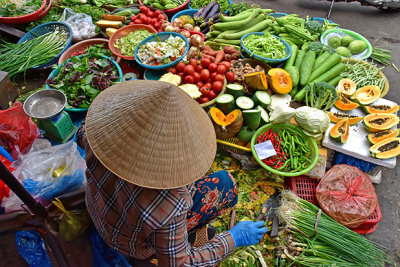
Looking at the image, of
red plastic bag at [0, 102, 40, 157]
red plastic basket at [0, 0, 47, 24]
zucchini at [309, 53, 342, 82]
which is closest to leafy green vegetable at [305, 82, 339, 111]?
zucchini at [309, 53, 342, 82]

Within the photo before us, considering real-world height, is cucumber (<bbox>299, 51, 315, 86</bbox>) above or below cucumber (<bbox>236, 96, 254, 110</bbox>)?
above

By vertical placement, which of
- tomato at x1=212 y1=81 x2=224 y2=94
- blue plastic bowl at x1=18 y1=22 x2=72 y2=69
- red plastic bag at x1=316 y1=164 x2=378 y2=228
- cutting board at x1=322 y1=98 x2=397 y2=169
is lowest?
red plastic bag at x1=316 y1=164 x2=378 y2=228

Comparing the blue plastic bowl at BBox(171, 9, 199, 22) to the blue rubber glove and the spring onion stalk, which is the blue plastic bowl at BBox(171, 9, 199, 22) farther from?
the blue rubber glove

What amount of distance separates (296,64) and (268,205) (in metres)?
2.23

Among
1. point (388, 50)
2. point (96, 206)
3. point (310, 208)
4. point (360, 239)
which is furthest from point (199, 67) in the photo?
point (388, 50)

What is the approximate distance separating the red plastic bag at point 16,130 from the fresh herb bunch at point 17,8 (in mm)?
2569

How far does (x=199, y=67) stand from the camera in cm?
362

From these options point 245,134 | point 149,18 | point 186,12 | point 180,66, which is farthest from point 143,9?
point 245,134

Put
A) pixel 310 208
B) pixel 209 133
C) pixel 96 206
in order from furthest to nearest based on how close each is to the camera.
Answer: pixel 310 208 → pixel 96 206 → pixel 209 133

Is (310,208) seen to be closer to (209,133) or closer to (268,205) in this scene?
(268,205)

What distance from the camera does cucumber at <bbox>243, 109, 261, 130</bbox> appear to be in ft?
9.72

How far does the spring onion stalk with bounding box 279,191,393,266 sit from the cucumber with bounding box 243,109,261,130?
0.94 meters

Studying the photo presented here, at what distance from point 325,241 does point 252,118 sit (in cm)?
145

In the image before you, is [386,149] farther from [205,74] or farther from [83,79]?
[83,79]
